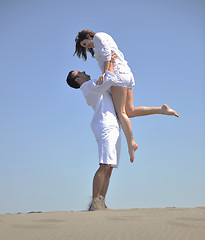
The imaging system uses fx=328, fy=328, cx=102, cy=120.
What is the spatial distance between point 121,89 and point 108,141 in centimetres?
78

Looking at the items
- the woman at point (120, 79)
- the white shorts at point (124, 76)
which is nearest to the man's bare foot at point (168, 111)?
the woman at point (120, 79)

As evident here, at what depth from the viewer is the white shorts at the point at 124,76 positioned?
15.0 feet

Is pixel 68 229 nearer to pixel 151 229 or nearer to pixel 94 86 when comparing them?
pixel 151 229

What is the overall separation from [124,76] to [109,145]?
1018 mm

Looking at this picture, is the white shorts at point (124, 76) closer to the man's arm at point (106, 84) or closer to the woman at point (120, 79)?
the woman at point (120, 79)

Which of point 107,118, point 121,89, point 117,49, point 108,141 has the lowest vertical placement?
point 108,141

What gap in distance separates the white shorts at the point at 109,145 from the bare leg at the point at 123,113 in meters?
0.14

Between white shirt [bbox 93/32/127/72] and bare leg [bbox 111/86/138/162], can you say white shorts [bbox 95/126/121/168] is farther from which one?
white shirt [bbox 93/32/127/72]

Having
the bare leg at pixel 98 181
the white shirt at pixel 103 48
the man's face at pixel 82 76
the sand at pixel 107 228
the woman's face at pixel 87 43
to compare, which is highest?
the woman's face at pixel 87 43

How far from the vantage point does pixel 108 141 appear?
14.1 feet

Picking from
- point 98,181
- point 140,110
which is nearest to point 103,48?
point 140,110

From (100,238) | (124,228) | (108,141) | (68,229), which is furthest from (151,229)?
(108,141)

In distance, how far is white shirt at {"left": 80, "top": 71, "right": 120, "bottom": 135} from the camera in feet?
14.5

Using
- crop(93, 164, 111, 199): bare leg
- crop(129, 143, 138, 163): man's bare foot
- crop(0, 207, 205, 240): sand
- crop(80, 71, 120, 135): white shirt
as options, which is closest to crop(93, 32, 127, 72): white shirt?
crop(80, 71, 120, 135): white shirt
